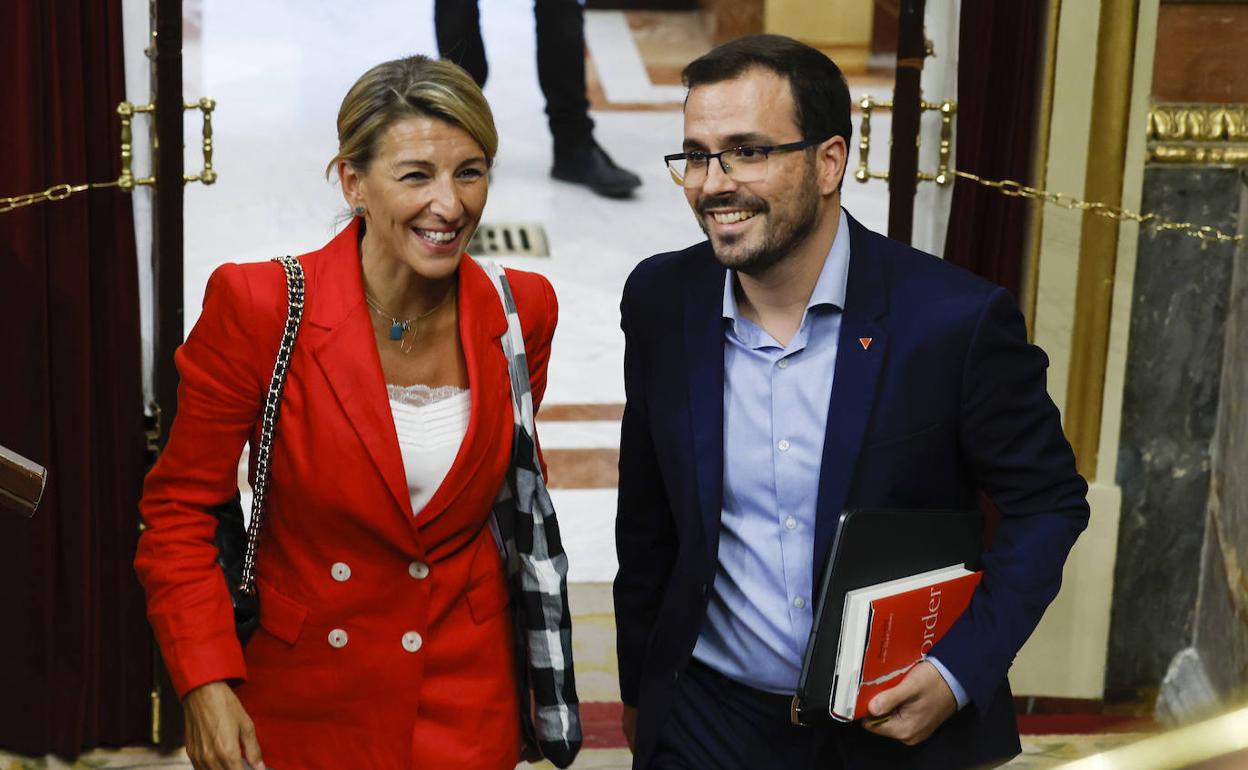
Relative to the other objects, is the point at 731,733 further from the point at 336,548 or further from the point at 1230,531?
the point at 1230,531

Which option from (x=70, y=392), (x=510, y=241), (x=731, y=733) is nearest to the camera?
(x=731, y=733)

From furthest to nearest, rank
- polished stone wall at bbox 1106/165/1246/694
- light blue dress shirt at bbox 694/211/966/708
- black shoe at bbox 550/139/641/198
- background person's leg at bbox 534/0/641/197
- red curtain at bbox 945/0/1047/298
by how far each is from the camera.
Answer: background person's leg at bbox 534/0/641/197, black shoe at bbox 550/139/641/198, polished stone wall at bbox 1106/165/1246/694, red curtain at bbox 945/0/1047/298, light blue dress shirt at bbox 694/211/966/708

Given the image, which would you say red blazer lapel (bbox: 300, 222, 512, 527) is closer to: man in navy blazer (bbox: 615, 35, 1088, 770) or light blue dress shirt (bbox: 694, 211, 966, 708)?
man in navy blazer (bbox: 615, 35, 1088, 770)

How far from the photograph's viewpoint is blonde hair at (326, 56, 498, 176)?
2.71m

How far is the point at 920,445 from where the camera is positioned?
271 cm

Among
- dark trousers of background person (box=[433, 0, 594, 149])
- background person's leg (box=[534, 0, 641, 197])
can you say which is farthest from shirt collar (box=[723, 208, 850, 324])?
dark trousers of background person (box=[433, 0, 594, 149])

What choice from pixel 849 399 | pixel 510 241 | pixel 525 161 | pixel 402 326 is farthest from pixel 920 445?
pixel 525 161

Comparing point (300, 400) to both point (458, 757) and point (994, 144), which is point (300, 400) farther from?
point (994, 144)

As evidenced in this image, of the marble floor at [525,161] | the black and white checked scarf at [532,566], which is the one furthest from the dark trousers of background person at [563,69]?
the black and white checked scarf at [532,566]

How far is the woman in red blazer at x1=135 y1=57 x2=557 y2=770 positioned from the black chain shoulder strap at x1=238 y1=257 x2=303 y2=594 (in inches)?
0.6

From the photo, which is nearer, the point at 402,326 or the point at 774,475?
the point at 774,475

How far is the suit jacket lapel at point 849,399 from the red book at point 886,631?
110mm

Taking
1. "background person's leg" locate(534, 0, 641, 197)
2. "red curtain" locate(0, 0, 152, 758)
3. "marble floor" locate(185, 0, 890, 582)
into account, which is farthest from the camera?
"background person's leg" locate(534, 0, 641, 197)

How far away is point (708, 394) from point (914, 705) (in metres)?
0.57
